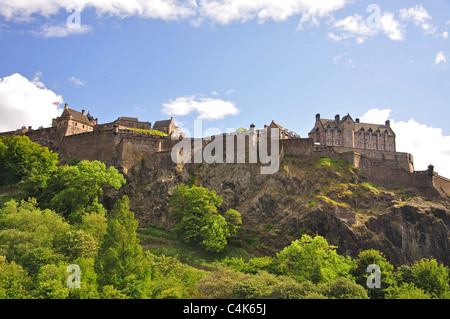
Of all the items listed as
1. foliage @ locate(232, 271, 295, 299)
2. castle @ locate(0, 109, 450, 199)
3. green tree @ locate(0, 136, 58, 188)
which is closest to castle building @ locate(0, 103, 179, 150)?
castle @ locate(0, 109, 450, 199)

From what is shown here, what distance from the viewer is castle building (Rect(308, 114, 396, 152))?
8100 centimetres

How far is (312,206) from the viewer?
58219 millimetres

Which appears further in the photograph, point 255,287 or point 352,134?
point 352,134

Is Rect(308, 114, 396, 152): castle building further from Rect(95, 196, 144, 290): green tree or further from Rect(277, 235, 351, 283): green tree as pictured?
Rect(95, 196, 144, 290): green tree

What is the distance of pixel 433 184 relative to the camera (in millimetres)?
65688

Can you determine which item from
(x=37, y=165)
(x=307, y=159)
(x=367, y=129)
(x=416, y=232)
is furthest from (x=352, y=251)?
(x=37, y=165)

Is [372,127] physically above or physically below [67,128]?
above

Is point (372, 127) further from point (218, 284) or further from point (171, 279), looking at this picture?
point (171, 279)

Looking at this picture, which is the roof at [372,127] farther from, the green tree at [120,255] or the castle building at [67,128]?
the green tree at [120,255]

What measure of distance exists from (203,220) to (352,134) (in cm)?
4004

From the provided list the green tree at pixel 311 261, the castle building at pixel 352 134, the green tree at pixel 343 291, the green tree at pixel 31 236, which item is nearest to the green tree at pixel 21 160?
the green tree at pixel 31 236

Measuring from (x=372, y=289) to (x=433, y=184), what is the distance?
31.5 metres

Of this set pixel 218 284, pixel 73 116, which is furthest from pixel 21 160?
pixel 218 284

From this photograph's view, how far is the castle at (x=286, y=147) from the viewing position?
219 feet
